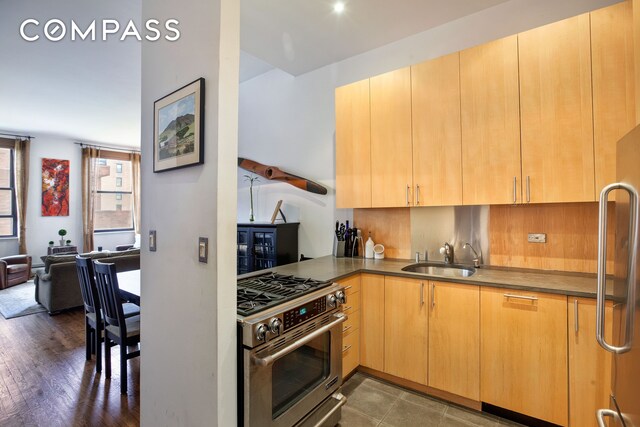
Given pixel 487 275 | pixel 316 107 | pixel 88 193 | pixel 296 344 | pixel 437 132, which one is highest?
pixel 316 107

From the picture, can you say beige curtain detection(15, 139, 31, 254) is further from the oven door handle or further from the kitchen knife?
the oven door handle

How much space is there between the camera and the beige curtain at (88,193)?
739cm

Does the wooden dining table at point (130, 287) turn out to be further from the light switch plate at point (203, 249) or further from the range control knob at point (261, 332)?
the range control knob at point (261, 332)

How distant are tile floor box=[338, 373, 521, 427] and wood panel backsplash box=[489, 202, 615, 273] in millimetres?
1163

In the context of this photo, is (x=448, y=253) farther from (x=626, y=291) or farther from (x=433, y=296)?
(x=626, y=291)

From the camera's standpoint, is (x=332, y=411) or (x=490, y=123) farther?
(x=490, y=123)

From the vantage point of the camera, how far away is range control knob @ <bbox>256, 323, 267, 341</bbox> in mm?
1380

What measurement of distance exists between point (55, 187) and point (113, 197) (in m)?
1.25

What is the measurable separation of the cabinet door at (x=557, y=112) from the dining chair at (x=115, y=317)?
3175 millimetres

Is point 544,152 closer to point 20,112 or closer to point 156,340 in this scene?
point 156,340

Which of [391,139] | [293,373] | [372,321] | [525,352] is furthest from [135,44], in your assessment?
[525,352]

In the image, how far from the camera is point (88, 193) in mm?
7480

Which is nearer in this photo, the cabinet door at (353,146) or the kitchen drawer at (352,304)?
the kitchen drawer at (352,304)

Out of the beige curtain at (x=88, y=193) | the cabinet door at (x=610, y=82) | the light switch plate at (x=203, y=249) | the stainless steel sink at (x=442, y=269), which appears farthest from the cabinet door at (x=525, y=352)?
the beige curtain at (x=88, y=193)
